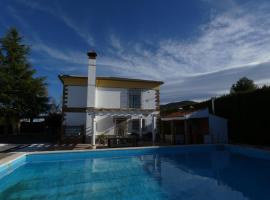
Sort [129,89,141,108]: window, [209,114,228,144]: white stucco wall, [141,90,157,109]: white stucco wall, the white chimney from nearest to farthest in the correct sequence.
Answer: [209,114,228,144]: white stucco wall
the white chimney
[129,89,141,108]: window
[141,90,157,109]: white stucco wall

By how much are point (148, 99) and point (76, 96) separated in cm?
701

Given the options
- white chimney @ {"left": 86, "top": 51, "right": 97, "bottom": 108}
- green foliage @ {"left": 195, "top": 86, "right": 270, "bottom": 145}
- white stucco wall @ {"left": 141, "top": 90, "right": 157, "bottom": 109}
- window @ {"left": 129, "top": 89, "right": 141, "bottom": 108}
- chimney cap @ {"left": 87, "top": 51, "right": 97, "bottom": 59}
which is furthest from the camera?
white stucco wall @ {"left": 141, "top": 90, "right": 157, "bottom": 109}

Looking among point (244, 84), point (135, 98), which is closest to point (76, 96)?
point (135, 98)

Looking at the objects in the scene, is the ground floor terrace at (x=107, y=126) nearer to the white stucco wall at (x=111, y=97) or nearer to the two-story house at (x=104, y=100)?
the two-story house at (x=104, y=100)

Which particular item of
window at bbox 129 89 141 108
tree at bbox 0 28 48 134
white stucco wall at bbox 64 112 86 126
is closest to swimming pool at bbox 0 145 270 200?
white stucco wall at bbox 64 112 86 126

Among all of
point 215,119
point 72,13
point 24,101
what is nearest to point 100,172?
point 72,13

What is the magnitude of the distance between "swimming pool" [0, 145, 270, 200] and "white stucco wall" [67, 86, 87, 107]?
282 inches

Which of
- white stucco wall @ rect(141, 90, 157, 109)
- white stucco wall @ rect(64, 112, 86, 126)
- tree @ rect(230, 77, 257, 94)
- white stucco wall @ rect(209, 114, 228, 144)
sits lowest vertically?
white stucco wall @ rect(209, 114, 228, 144)

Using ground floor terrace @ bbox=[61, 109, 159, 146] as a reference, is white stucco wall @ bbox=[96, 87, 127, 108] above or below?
above

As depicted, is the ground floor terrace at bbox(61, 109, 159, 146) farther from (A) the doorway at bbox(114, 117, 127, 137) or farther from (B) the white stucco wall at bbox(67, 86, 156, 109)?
(B) the white stucco wall at bbox(67, 86, 156, 109)

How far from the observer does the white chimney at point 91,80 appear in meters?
17.4

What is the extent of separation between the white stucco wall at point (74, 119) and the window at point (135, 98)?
15.4ft

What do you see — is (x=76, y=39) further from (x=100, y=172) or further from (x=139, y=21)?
(x=100, y=172)

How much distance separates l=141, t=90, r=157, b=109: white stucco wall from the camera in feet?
66.6
